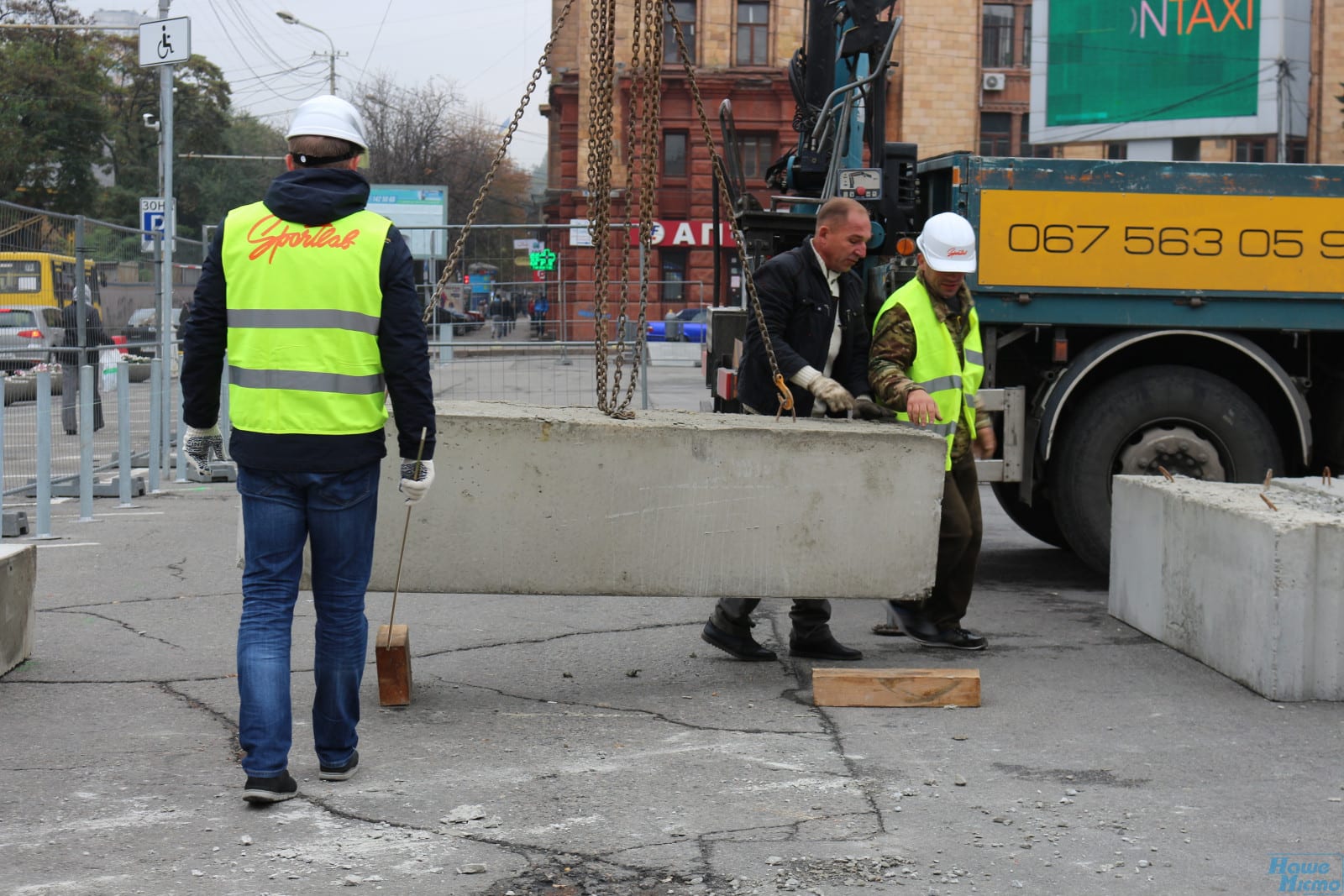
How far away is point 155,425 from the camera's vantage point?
1295 centimetres

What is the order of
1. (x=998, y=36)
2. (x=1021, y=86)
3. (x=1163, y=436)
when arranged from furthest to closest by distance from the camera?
(x=998, y=36), (x=1021, y=86), (x=1163, y=436)

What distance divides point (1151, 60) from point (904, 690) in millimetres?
36111

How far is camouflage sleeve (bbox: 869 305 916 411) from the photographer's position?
6695 mm

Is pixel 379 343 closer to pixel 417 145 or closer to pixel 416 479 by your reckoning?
pixel 416 479

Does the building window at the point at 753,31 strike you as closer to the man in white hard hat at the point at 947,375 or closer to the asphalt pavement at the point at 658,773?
the asphalt pavement at the point at 658,773

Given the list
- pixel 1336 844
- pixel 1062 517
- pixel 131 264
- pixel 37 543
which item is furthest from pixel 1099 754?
pixel 131 264

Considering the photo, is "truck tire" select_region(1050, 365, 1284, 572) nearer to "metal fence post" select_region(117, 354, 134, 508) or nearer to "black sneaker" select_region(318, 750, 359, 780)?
"black sneaker" select_region(318, 750, 359, 780)

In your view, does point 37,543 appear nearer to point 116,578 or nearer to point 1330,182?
point 116,578

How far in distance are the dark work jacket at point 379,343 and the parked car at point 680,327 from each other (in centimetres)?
1552

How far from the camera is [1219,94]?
37969 mm

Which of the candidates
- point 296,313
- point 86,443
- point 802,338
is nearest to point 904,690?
point 802,338

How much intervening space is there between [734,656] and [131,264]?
9.26 m

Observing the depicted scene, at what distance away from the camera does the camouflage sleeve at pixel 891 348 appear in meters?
6.70

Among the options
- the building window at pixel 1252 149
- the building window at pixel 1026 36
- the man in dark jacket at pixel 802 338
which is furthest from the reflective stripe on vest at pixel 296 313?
the building window at pixel 1026 36
